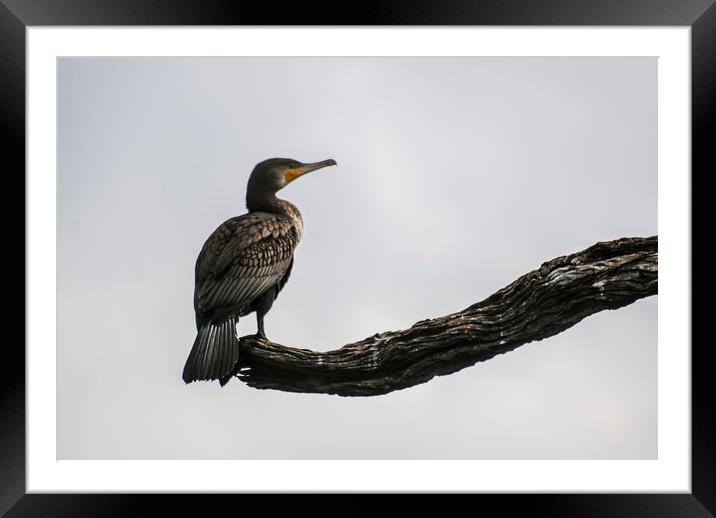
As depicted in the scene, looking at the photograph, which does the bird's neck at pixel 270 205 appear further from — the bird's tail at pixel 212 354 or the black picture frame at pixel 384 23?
the black picture frame at pixel 384 23

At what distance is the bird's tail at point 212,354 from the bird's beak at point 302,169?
881 mm

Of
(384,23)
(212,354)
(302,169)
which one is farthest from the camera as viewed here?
(302,169)

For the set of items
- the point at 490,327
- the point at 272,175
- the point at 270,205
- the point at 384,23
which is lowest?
the point at 490,327

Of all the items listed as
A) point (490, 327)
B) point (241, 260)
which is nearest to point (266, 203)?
point (241, 260)

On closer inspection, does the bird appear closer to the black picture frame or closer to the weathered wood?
the weathered wood

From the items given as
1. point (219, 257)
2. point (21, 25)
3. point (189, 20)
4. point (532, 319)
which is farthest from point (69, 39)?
point (532, 319)

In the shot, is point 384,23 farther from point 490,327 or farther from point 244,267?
point 490,327

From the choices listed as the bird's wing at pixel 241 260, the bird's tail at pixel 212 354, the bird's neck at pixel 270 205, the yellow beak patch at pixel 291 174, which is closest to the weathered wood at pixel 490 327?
the bird's tail at pixel 212 354

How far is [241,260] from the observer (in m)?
3.40

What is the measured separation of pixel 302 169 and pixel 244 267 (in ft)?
2.12

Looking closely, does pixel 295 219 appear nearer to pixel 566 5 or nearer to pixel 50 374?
pixel 50 374

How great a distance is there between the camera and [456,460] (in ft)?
11.6

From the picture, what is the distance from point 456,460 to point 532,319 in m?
0.89

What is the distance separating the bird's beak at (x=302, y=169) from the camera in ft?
11.7
